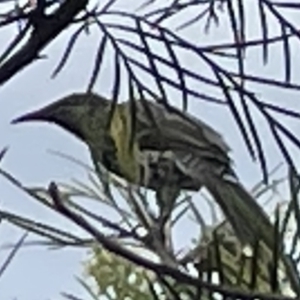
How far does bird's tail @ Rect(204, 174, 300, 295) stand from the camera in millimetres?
631

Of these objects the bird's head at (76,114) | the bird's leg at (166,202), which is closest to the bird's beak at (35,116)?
the bird's head at (76,114)

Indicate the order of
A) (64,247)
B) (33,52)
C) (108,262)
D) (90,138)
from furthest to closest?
(90,138), (108,262), (64,247), (33,52)

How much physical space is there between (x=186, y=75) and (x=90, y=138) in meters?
0.51

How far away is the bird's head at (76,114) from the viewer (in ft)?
2.59

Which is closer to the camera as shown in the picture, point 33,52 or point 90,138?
point 33,52

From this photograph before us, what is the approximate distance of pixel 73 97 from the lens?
77 cm

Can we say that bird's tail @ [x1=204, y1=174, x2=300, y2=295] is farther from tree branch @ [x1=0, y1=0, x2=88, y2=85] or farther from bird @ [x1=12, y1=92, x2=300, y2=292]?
tree branch @ [x1=0, y1=0, x2=88, y2=85]

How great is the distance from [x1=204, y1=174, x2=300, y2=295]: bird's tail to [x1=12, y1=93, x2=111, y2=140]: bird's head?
120 mm

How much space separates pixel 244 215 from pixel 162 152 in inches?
9.2

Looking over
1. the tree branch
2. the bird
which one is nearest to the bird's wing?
the bird

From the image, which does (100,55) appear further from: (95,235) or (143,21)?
(95,235)

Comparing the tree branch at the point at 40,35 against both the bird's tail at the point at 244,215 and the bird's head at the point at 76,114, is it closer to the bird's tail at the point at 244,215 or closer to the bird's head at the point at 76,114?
the bird's tail at the point at 244,215

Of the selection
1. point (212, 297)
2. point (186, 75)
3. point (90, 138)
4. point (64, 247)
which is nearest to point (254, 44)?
point (186, 75)

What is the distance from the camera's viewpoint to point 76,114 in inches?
36.7
